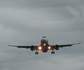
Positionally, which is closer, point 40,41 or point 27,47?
point 40,41

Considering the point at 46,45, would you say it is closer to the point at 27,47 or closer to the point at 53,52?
the point at 53,52

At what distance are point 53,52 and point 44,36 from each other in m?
7.78

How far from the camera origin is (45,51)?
121m

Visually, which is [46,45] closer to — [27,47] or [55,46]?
[55,46]

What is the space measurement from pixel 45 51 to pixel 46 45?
272cm

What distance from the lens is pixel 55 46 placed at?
12812 centimetres

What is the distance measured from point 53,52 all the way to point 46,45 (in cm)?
808

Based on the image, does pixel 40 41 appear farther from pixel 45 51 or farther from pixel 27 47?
pixel 27 47

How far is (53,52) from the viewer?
12662 cm

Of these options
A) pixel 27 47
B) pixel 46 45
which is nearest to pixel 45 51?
pixel 46 45

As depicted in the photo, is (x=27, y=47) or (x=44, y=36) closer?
(x=44, y=36)

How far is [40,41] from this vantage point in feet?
402

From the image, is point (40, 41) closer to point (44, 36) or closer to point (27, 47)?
point (44, 36)

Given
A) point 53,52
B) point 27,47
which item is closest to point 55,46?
point 53,52
